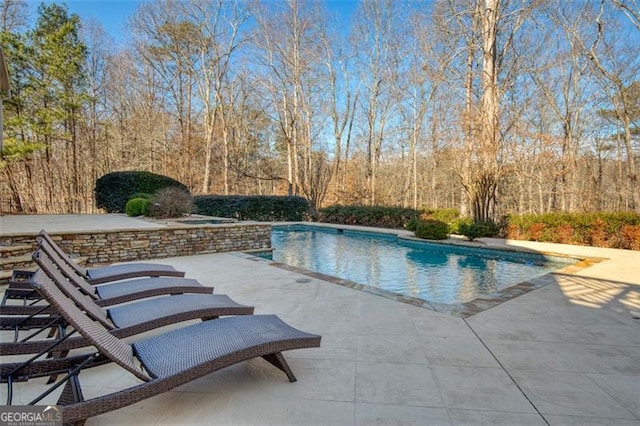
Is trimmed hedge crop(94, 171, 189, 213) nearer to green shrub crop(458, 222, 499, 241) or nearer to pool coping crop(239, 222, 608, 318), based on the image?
pool coping crop(239, 222, 608, 318)

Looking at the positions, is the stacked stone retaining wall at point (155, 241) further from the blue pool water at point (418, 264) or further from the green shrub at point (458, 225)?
the green shrub at point (458, 225)

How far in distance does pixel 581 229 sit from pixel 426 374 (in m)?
9.38

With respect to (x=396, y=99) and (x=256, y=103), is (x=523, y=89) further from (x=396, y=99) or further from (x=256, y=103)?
(x=256, y=103)

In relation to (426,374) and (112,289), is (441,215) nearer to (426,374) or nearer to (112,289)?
(426,374)

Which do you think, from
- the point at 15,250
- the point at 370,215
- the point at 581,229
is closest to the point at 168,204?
the point at 15,250

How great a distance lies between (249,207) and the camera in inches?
644

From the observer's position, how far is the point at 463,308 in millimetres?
3695

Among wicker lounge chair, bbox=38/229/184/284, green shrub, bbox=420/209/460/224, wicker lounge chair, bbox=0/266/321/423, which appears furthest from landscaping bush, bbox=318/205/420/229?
wicker lounge chair, bbox=0/266/321/423

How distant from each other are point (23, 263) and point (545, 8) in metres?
18.3

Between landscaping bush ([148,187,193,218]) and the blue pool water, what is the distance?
11.7 feet

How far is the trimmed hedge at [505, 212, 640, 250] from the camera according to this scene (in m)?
8.35

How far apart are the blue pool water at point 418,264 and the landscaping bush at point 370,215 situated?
213cm

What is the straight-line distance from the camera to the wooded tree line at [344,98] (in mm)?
12562

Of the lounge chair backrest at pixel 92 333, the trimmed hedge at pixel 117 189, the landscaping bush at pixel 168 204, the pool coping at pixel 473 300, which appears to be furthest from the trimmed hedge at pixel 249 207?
the lounge chair backrest at pixel 92 333
